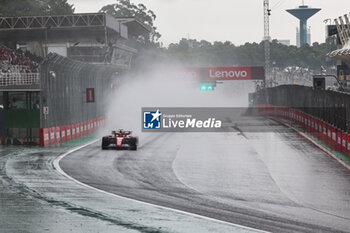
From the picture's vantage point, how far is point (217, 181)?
20969 mm

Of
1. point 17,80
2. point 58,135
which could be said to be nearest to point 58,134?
point 58,135

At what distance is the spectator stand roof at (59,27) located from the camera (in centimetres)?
7869

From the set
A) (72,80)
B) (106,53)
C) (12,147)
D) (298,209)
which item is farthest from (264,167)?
(106,53)

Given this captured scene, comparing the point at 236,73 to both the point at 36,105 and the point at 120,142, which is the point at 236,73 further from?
the point at 120,142

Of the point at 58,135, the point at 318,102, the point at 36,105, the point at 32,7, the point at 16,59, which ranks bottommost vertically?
the point at 58,135

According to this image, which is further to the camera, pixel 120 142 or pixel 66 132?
pixel 66 132

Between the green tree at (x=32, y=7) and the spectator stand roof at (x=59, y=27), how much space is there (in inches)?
615

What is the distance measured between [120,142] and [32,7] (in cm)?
8455

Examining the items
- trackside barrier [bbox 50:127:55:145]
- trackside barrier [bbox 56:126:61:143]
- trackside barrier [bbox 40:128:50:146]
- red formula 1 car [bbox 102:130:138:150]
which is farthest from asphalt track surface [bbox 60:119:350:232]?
trackside barrier [bbox 56:126:61:143]

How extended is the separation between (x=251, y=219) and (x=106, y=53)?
73555 mm

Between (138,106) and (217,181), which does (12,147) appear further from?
(138,106)

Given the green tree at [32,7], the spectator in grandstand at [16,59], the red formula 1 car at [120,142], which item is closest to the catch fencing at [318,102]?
the red formula 1 car at [120,142]

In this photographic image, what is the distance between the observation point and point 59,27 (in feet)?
257

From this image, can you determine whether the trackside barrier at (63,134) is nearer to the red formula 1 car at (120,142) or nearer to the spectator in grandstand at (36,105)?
the spectator in grandstand at (36,105)
